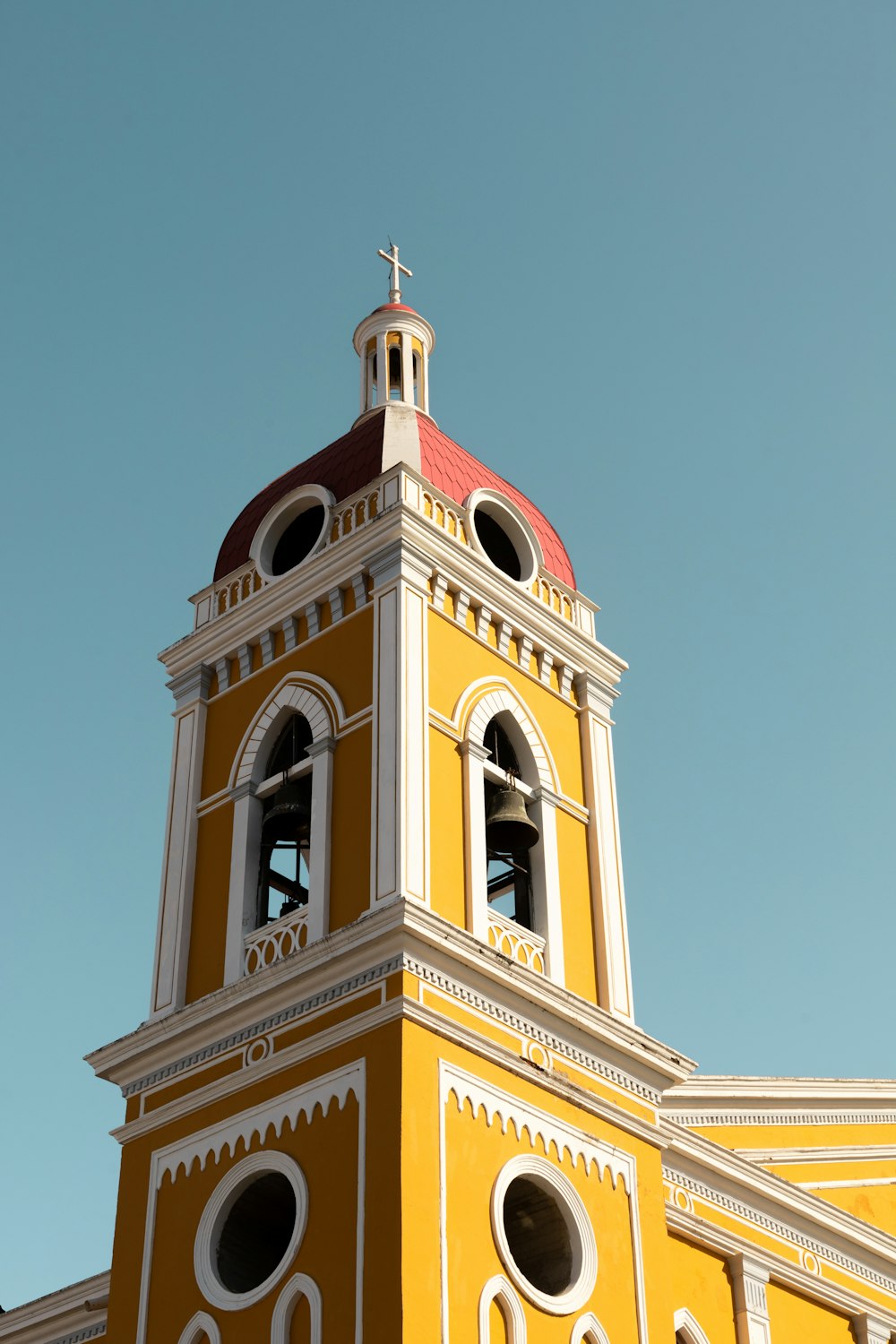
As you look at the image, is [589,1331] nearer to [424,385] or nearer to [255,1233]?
[255,1233]

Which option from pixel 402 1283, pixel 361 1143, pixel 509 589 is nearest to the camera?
pixel 402 1283

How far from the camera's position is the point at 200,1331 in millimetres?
14094

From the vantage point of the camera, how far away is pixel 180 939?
16.1 m

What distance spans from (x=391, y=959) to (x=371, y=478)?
4.86m

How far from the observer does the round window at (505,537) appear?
17.9 metres

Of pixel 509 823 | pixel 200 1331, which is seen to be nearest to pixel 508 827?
pixel 509 823

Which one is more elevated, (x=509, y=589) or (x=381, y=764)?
(x=509, y=589)

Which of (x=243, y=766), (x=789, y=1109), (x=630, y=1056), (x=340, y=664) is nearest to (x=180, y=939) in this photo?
(x=243, y=766)

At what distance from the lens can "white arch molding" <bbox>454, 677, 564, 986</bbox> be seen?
15.3 metres

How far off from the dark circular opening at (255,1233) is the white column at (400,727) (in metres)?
2.35

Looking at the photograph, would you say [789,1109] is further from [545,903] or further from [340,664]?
[340,664]

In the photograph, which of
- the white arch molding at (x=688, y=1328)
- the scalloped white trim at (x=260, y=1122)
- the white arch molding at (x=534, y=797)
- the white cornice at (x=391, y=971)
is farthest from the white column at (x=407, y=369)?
the white arch molding at (x=688, y=1328)

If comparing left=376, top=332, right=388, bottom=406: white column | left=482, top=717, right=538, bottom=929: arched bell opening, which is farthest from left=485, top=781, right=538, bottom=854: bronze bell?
left=376, top=332, right=388, bottom=406: white column

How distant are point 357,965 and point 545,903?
2.26 m
